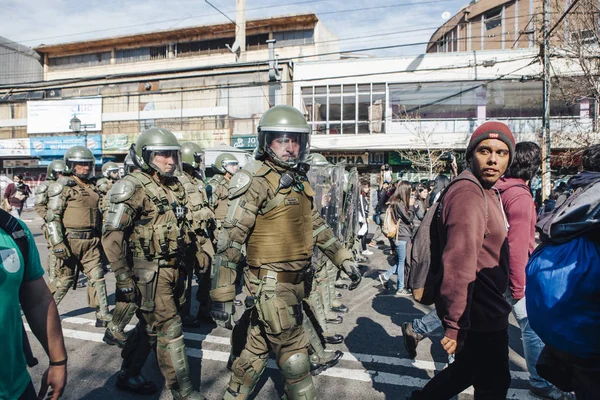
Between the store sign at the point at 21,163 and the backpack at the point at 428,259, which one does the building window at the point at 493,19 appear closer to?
the backpack at the point at 428,259

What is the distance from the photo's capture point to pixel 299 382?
2797mm

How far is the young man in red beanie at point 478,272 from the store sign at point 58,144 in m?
29.3

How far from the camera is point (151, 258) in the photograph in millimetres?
3557

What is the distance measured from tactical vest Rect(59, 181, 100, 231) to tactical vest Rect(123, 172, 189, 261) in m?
2.49

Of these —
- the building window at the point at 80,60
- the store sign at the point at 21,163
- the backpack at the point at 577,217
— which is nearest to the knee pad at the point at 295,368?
the backpack at the point at 577,217

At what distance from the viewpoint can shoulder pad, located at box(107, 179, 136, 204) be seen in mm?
3410

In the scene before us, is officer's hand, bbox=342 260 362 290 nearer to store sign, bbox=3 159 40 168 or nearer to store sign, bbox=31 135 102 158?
store sign, bbox=31 135 102 158

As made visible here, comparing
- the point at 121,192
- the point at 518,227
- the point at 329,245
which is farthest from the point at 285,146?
the point at 518,227

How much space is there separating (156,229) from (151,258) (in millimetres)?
243

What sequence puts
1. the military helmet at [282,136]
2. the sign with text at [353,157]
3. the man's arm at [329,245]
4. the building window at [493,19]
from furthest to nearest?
the building window at [493,19]
the sign with text at [353,157]
the man's arm at [329,245]
the military helmet at [282,136]

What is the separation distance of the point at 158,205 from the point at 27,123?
32.2m

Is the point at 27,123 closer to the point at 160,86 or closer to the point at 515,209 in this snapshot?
the point at 160,86

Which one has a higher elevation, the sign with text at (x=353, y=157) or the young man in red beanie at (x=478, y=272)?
the sign with text at (x=353, y=157)

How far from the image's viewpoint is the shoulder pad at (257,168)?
302 centimetres
